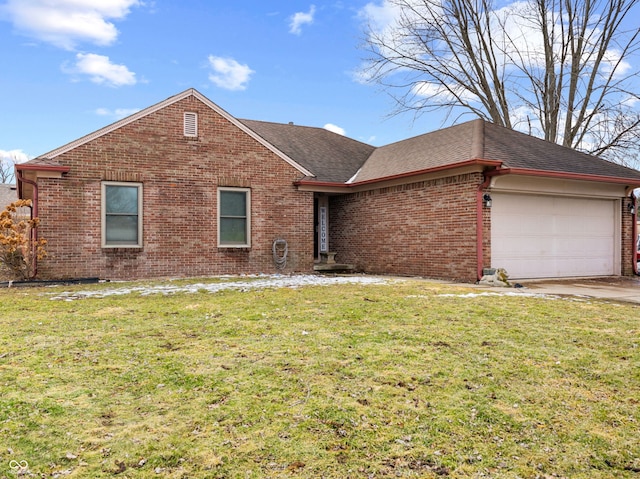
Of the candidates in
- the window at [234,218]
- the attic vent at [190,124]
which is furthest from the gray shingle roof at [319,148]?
the attic vent at [190,124]

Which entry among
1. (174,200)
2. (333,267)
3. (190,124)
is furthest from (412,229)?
(190,124)

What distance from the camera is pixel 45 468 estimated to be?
2.60m

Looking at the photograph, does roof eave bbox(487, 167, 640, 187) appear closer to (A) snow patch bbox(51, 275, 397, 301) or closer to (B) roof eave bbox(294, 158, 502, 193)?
(B) roof eave bbox(294, 158, 502, 193)

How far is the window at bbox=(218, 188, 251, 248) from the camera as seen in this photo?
42.1ft

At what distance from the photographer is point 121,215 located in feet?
38.5

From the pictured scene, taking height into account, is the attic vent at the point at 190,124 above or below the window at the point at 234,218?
above

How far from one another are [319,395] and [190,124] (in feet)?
33.7

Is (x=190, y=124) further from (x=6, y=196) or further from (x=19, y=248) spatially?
(x=6, y=196)

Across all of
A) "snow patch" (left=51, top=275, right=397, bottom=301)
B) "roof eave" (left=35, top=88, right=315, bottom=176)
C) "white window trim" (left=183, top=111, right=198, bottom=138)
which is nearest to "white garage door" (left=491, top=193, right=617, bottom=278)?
"snow patch" (left=51, top=275, right=397, bottom=301)

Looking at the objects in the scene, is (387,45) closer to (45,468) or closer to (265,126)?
(265,126)

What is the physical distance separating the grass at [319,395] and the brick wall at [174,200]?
5212 millimetres

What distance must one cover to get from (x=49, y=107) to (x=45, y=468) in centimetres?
3340

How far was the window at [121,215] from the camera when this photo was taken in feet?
38.1

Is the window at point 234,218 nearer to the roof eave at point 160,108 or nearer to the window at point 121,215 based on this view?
the roof eave at point 160,108
